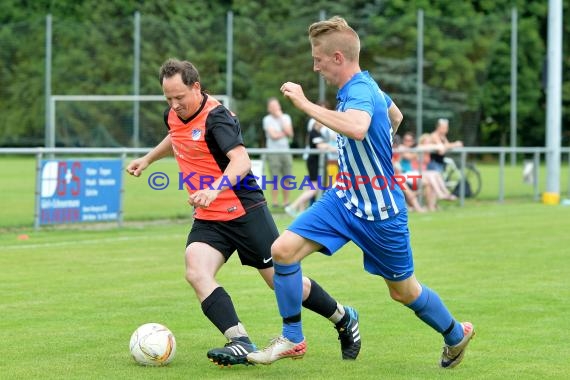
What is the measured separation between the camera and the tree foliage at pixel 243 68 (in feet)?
113

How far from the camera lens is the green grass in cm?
656

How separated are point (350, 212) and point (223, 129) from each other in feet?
3.17

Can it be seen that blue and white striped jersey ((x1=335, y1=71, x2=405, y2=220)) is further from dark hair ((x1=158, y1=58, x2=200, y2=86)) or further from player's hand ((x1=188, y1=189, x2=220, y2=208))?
dark hair ((x1=158, y1=58, x2=200, y2=86))

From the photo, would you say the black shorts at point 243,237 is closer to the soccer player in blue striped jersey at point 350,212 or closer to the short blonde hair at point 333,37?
the soccer player in blue striped jersey at point 350,212

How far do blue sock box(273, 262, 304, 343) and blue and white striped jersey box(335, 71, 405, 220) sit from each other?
479 mm

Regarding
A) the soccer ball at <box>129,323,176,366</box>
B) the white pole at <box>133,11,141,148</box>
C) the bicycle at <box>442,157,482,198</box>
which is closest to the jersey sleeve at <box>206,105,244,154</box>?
the soccer ball at <box>129,323,176,366</box>

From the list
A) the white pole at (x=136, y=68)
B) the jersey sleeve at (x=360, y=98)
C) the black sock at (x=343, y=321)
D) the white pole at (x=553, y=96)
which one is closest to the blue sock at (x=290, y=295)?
the black sock at (x=343, y=321)

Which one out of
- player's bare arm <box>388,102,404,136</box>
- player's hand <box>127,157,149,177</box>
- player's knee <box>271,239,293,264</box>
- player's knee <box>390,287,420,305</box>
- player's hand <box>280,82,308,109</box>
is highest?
player's hand <box>280,82,308,109</box>

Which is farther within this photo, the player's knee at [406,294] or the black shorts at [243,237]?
the black shorts at [243,237]

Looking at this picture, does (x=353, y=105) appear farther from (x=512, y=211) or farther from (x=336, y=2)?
(x=336, y=2)

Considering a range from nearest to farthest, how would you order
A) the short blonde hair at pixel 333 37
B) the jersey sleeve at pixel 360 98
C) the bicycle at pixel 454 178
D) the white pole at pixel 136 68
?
1. the jersey sleeve at pixel 360 98
2. the short blonde hair at pixel 333 37
3. the bicycle at pixel 454 178
4. the white pole at pixel 136 68

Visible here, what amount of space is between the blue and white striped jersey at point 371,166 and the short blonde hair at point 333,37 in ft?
0.64

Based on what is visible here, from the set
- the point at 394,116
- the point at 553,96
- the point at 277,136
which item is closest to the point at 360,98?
the point at 394,116

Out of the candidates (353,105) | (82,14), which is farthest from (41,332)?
(82,14)
